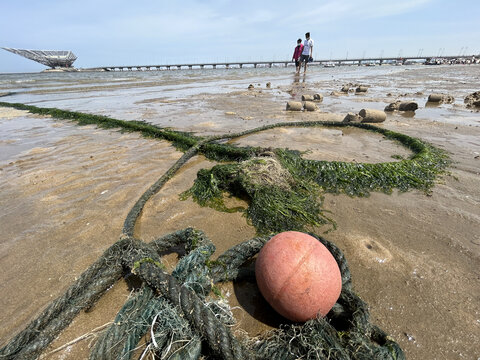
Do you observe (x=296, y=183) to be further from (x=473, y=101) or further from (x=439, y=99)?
(x=473, y=101)

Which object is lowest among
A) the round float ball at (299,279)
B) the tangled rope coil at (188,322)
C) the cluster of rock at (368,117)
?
the cluster of rock at (368,117)

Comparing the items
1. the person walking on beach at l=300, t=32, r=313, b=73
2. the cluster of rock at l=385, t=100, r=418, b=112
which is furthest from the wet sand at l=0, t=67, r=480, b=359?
the person walking on beach at l=300, t=32, r=313, b=73

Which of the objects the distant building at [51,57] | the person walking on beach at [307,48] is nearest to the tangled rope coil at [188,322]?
the person walking on beach at [307,48]

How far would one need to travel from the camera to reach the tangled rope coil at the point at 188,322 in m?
1.61

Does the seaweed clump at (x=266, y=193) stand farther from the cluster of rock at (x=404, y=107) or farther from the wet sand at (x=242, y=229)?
the cluster of rock at (x=404, y=107)

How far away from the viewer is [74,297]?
213 cm

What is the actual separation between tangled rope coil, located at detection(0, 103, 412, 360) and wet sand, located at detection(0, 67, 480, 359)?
0.18m

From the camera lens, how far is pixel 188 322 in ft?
5.62

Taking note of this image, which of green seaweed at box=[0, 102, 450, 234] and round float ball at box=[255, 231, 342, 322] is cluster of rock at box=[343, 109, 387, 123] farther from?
round float ball at box=[255, 231, 342, 322]

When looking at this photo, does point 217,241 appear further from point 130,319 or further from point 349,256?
point 349,256

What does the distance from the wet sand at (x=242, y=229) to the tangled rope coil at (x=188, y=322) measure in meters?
0.18

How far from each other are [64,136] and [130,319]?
7.35 metres

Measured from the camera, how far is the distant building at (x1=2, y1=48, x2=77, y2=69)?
274 feet

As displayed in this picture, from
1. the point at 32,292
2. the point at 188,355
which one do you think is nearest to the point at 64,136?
the point at 32,292
